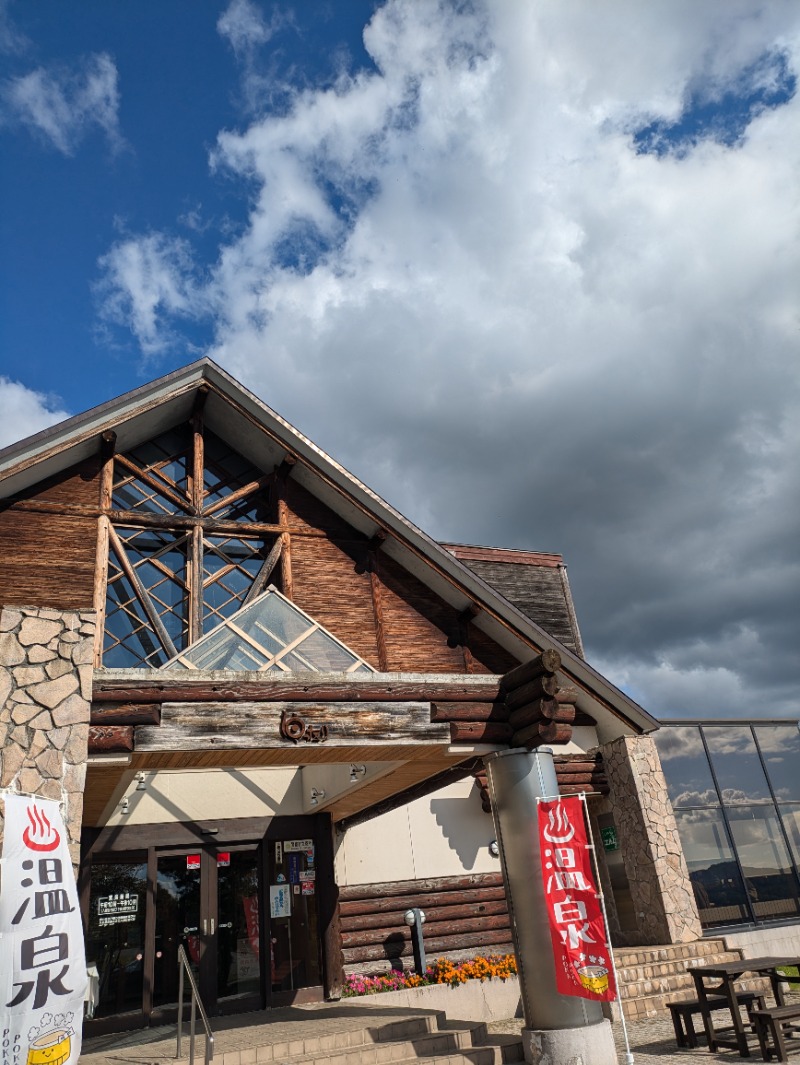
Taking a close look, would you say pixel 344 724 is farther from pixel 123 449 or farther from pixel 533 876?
pixel 123 449

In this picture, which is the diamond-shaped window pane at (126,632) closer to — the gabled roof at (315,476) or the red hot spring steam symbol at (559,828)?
the gabled roof at (315,476)

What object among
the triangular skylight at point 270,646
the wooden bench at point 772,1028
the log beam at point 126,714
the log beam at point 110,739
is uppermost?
the triangular skylight at point 270,646

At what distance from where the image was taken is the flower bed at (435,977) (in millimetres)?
11344

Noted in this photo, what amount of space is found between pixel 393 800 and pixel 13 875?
6180 mm

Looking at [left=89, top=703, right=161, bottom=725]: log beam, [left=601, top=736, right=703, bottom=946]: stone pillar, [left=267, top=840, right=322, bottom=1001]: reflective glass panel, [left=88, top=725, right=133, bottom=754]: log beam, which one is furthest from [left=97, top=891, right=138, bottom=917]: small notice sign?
[left=601, top=736, right=703, bottom=946]: stone pillar

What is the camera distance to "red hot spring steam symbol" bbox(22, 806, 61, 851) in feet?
19.0

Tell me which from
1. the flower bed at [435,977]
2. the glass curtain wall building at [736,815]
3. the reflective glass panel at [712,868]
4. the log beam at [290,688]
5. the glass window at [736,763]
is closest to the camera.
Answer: the log beam at [290,688]

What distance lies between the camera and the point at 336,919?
1180 centimetres

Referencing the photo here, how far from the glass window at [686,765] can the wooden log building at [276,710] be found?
156 centimetres

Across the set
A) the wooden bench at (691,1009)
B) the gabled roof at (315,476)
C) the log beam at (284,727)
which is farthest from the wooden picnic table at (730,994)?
the gabled roof at (315,476)

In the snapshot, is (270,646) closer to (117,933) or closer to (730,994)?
(117,933)

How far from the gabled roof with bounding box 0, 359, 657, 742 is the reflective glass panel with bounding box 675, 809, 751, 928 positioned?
2.87 m

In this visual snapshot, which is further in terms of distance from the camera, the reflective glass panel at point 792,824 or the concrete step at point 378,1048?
the reflective glass panel at point 792,824

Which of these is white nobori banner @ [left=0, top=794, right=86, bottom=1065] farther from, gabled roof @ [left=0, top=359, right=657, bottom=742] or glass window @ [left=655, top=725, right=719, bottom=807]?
glass window @ [left=655, top=725, right=719, bottom=807]
